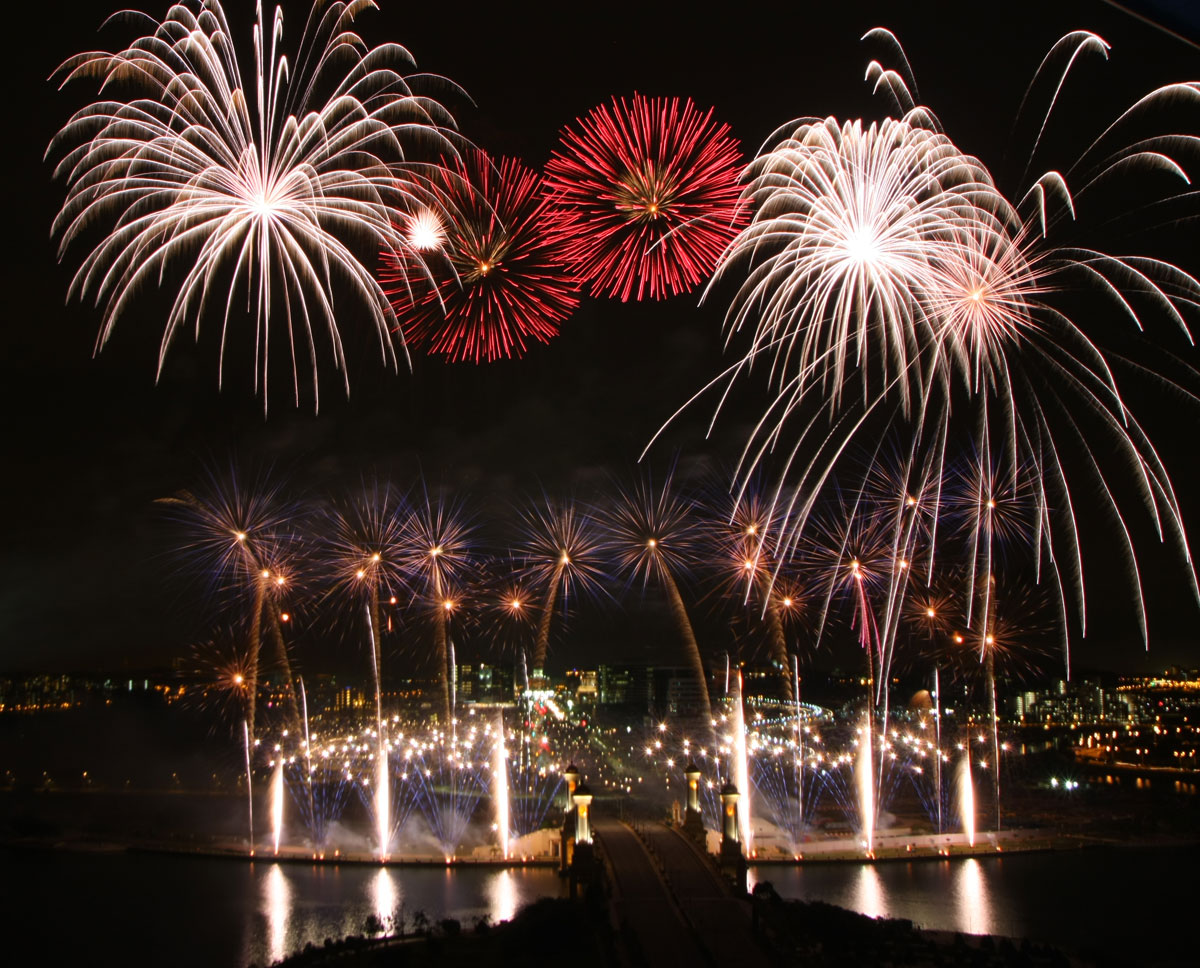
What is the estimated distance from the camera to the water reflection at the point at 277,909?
1064 inches

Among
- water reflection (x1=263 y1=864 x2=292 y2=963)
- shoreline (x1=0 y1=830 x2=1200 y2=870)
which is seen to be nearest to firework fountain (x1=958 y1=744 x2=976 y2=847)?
shoreline (x1=0 y1=830 x2=1200 y2=870)

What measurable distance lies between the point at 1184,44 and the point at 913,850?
39549mm

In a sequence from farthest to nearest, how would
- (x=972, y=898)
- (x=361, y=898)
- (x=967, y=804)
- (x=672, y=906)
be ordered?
1. (x=967, y=804)
2. (x=361, y=898)
3. (x=972, y=898)
4. (x=672, y=906)

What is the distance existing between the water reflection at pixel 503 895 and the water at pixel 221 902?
0.04m

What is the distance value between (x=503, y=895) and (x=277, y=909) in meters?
7.43

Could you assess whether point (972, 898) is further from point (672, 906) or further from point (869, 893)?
point (672, 906)

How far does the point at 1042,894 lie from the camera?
32438mm

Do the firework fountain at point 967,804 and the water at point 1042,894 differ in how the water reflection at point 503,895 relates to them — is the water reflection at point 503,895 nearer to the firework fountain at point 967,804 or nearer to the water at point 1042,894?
the water at point 1042,894

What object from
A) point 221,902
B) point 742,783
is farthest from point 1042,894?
point 221,902

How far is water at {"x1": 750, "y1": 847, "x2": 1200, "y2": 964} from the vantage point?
27.9 m

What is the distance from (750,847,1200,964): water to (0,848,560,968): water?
10.5 m

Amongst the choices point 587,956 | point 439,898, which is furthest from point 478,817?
point 587,956

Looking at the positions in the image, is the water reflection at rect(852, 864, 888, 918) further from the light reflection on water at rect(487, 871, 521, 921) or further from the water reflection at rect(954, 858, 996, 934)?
the light reflection on water at rect(487, 871, 521, 921)

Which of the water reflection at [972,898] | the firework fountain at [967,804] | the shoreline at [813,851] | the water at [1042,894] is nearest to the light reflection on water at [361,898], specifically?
the shoreline at [813,851]
